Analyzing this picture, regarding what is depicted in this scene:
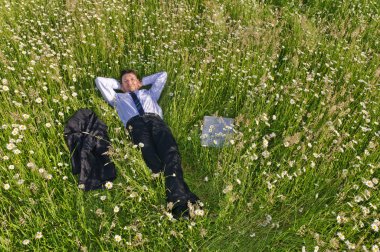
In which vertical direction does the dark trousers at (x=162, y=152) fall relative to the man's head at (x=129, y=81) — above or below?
below

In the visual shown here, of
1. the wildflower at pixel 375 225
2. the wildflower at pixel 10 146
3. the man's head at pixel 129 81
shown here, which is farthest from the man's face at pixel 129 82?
the wildflower at pixel 375 225

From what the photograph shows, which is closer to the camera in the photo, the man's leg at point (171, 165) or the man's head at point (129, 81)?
the man's leg at point (171, 165)

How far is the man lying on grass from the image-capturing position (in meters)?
3.35

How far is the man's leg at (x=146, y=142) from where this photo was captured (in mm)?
3805

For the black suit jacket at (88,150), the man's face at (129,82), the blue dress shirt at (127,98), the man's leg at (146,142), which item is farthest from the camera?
the man's face at (129,82)

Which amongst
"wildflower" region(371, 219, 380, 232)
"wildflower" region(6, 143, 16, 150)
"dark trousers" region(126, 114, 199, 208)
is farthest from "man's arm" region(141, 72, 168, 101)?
"wildflower" region(371, 219, 380, 232)

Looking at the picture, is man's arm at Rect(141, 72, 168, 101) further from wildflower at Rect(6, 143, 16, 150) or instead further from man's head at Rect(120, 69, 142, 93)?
wildflower at Rect(6, 143, 16, 150)

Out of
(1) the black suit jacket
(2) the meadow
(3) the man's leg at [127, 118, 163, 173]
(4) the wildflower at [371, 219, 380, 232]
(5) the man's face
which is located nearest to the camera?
(4) the wildflower at [371, 219, 380, 232]

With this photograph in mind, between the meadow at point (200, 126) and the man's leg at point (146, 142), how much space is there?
19 centimetres

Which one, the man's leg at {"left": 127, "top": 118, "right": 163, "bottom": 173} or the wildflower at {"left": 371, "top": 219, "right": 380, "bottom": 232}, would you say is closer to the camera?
the wildflower at {"left": 371, "top": 219, "right": 380, "bottom": 232}

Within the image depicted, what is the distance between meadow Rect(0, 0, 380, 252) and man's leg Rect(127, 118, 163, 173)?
0.19 m

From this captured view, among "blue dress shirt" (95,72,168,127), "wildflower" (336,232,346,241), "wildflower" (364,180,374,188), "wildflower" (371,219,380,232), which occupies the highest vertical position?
"blue dress shirt" (95,72,168,127)

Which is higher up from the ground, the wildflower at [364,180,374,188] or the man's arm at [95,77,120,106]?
the man's arm at [95,77,120,106]

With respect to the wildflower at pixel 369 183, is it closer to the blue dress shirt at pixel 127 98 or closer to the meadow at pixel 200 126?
the meadow at pixel 200 126
